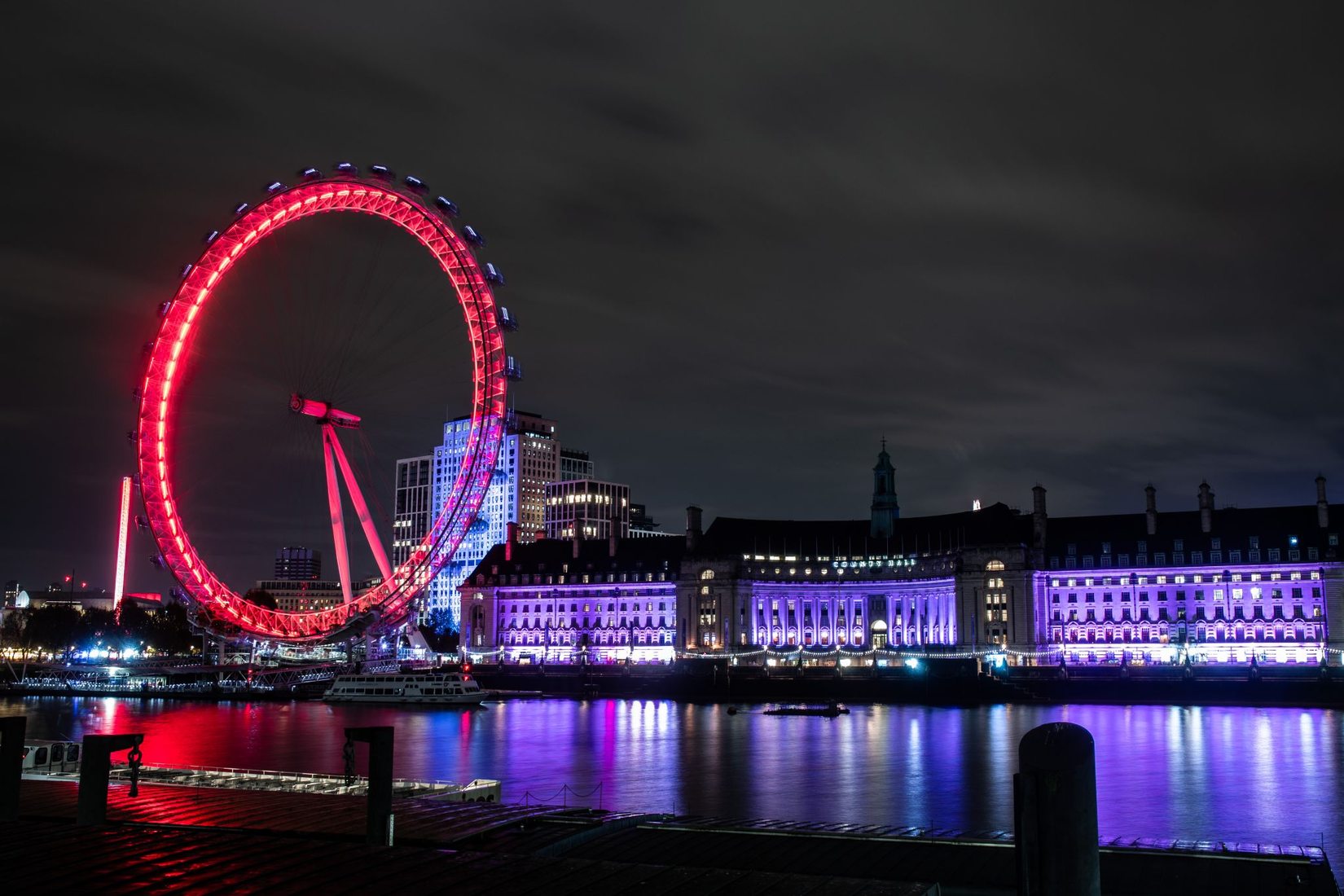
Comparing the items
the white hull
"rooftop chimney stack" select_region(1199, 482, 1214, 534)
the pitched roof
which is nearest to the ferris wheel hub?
the white hull

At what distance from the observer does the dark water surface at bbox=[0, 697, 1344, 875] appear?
188 feet

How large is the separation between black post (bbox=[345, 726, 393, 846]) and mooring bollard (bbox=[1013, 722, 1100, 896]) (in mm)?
13403

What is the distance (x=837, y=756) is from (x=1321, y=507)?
319ft

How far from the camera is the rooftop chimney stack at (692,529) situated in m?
190

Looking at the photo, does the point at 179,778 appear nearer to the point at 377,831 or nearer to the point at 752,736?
the point at 377,831

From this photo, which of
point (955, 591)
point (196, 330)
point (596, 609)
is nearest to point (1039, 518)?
point (955, 591)

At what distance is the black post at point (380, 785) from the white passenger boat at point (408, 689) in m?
110

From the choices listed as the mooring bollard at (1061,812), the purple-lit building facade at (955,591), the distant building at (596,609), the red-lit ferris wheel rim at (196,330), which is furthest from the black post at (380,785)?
the distant building at (596,609)

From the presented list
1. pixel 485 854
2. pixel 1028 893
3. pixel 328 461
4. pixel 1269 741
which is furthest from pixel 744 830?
pixel 328 461

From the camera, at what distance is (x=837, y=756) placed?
268 feet

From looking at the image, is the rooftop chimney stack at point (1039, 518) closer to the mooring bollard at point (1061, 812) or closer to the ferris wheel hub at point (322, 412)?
the ferris wheel hub at point (322, 412)

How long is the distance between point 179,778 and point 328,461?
6292cm

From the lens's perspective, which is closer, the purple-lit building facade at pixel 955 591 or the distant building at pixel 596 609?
the purple-lit building facade at pixel 955 591

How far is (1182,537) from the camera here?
523 ft
